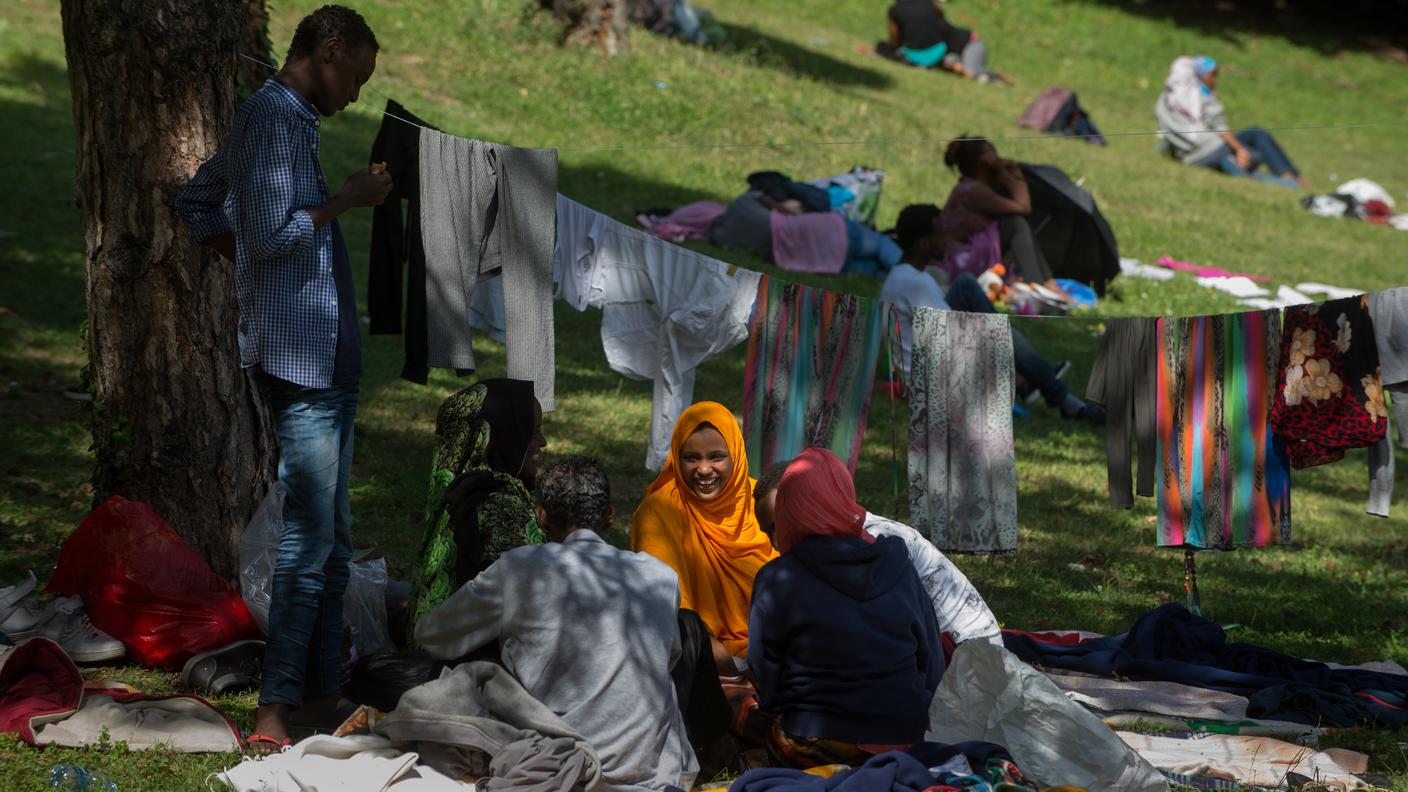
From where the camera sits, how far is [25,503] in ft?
20.4

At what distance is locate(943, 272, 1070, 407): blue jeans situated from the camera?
9039mm

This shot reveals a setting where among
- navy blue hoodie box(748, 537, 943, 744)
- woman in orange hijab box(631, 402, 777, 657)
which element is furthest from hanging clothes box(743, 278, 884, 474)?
navy blue hoodie box(748, 537, 943, 744)

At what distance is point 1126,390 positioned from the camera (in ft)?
19.0

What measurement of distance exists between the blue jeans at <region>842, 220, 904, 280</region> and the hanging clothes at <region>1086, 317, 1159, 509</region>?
5.63m

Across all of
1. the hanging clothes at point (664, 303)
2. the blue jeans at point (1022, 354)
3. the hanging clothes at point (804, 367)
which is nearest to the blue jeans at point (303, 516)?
the hanging clothes at point (664, 303)

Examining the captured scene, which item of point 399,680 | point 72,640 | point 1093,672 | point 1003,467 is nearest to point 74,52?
point 72,640

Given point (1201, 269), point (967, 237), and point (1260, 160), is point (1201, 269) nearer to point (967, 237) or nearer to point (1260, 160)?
point (967, 237)

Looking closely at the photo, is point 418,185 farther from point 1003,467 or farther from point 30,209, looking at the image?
point 30,209

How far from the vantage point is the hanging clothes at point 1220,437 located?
18.6 feet

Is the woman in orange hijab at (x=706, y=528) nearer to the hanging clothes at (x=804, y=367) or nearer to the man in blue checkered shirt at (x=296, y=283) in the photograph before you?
the hanging clothes at (x=804, y=367)

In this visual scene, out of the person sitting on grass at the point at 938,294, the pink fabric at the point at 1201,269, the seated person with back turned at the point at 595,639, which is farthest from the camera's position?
the pink fabric at the point at 1201,269

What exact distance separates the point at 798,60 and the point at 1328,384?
14.3 meters

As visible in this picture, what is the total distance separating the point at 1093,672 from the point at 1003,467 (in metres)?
0.87

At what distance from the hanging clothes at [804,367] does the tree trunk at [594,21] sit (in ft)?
34.9
